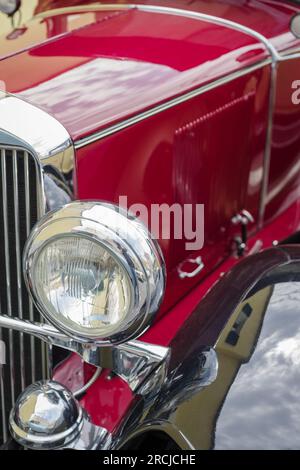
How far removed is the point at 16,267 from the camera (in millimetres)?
1466

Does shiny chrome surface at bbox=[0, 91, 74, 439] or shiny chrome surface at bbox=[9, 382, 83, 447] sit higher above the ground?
shiny chrome surface at bbox=[0, 91, 74, 439]

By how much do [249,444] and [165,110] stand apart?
0.85 m

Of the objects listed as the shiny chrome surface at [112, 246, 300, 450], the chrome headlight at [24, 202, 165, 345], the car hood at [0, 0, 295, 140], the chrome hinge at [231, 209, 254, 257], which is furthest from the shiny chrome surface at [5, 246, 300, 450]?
the chrome hinge at [231, 209, 254, 257]

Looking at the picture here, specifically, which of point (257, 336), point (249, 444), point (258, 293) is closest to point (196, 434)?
point (249, 444)

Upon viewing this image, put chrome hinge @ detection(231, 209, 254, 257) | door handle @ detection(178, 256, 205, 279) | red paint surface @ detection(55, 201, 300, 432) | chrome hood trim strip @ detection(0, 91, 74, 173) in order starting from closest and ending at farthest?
chrome hood trim strip @ detection(0, 91, 74, 173) < red paint surface @ detection(55, 201, 300, 432) < door handle @ detection(178, 256, 205, 279) < chrome hinge @ detection(231, 209, 254, 257)

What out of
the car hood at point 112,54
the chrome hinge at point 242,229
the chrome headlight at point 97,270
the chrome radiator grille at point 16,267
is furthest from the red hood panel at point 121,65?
the chrome hinge at point 242,229

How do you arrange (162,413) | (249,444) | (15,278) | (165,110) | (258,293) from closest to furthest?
(249,444) → (162,413) → (258,293) → (15,278) → (165,110)

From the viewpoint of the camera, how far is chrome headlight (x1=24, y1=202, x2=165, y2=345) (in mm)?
1046

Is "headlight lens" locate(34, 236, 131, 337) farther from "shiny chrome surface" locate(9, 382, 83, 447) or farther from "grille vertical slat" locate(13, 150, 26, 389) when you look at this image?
"grille vertical slat" locate(13, 150, 26, 389)

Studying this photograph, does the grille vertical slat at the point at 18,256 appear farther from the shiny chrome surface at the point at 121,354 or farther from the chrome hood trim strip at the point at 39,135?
the shiny chrome surface at the point at 121,354

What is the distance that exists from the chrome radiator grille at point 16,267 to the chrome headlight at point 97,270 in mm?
286

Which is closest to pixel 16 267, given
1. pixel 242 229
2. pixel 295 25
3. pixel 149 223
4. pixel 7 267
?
pixel 7 267
